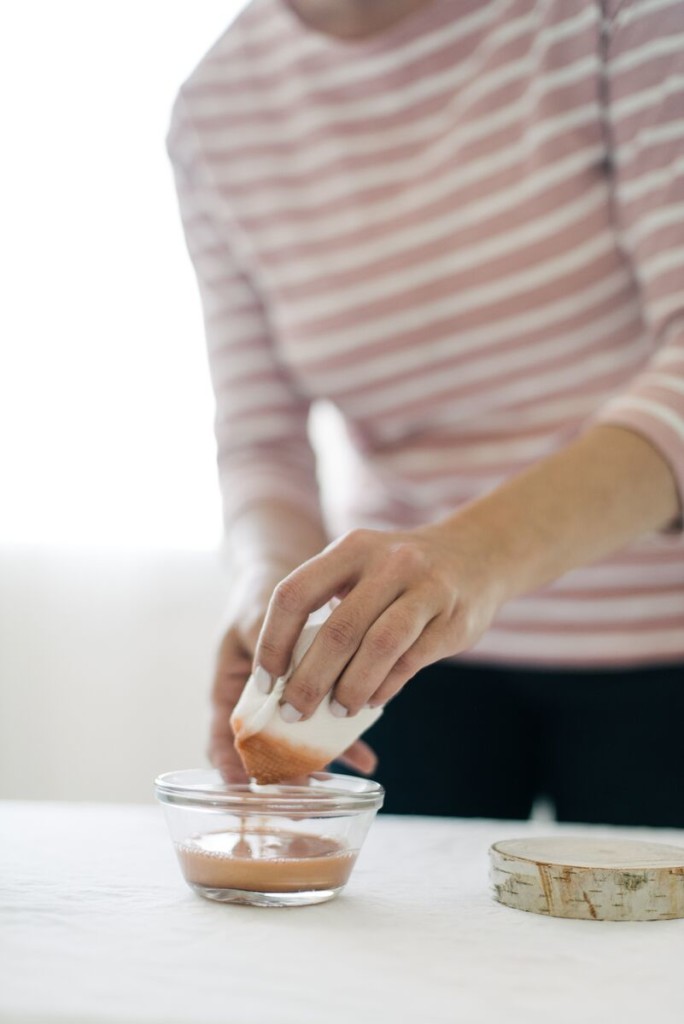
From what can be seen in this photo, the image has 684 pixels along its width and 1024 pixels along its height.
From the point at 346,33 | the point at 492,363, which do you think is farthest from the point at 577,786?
the point at 346,33

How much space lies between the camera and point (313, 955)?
0.49 m

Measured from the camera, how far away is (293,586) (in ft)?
1.96

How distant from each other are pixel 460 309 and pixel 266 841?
580 millimetres

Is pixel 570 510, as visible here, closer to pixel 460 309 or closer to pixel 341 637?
pixel 341 637

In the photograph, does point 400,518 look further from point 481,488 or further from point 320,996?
point 320,996

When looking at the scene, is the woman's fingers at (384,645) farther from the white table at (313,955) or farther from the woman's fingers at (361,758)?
the woman's fingers at (361,758)

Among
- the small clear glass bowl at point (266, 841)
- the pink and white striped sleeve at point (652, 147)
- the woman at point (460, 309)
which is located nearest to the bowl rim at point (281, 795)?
the small clear glass bowl at point (266, 841)

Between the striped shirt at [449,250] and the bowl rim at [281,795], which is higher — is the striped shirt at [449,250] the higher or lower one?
the higher one

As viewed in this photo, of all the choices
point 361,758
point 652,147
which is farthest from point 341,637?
point 652,147

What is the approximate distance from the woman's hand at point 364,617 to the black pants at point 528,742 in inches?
16.4

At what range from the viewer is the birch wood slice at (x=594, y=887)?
0.57 m

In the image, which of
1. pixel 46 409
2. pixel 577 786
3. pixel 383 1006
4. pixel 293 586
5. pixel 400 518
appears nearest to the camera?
pixel 383 1006

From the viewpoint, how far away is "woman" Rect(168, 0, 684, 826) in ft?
2.98

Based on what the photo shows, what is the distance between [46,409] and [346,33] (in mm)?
967
